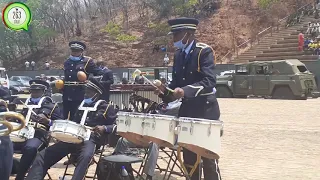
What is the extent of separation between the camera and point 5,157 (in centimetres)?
379

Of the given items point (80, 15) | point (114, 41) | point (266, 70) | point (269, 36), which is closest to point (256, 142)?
point (266, 70)

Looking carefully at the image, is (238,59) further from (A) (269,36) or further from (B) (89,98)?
(B) (89,98)

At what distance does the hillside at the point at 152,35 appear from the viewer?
43.1m

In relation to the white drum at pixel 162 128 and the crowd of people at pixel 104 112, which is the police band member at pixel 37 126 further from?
the white drum at pixel 162 128

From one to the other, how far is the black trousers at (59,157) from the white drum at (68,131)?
16cm

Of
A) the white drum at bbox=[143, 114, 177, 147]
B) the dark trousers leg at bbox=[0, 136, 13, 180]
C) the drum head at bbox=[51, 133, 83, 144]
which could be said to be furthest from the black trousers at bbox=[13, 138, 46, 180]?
the dark trousers leg at bbox=[0, 136, 13, 180]

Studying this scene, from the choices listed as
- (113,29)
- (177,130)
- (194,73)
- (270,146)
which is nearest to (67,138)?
(177,130)

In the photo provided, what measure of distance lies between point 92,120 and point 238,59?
31913 millimetres

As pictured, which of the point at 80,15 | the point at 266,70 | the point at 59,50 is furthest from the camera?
the point at 80,15

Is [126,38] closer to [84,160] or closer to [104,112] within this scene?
[104,112]

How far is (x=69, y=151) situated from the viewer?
18.6 ft

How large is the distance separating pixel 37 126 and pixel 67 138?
1083 mm

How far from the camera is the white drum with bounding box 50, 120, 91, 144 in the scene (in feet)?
16.7

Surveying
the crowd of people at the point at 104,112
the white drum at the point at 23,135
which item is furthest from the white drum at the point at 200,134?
the white drum at the point at 23,135
